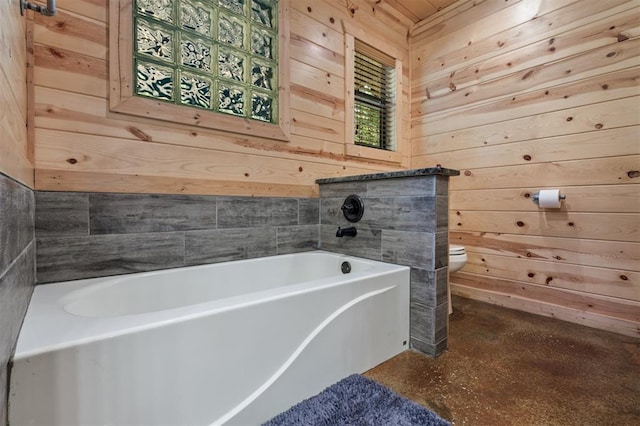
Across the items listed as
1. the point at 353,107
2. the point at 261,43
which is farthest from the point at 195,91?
the point at 353,107

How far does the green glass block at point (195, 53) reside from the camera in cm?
163

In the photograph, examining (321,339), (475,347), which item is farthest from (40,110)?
(475,347)

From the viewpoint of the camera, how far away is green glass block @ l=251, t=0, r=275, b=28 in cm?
192

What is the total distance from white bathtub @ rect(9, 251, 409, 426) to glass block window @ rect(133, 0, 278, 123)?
3.34ft

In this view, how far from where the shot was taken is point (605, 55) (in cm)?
189

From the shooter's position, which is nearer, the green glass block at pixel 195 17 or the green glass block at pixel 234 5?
the green glass block at pixel 195 17

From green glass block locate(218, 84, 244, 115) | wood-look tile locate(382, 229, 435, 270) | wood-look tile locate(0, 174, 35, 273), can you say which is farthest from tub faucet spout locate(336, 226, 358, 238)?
wood-look tile locate(0, 174, 35, 273)

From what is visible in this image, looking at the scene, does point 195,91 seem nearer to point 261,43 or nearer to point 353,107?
point 261,43

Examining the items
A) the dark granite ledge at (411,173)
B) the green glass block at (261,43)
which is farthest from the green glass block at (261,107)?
the dark granite ledge at (411,173)

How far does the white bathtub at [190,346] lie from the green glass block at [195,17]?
1362mm

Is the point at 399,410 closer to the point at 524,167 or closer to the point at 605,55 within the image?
the point at 524,167

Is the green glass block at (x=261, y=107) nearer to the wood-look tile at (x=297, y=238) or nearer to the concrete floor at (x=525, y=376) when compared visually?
the wood-look tile at (x=297, y=238)

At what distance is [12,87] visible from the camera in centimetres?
91

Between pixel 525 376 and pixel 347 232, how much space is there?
115 centimetres
